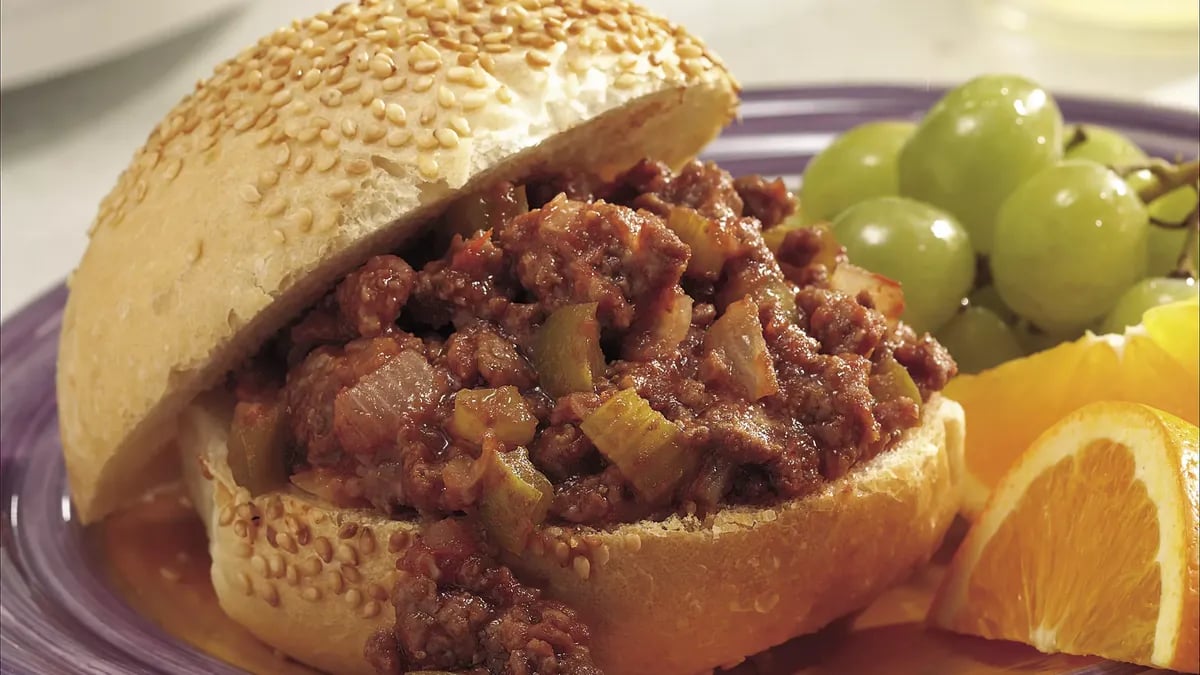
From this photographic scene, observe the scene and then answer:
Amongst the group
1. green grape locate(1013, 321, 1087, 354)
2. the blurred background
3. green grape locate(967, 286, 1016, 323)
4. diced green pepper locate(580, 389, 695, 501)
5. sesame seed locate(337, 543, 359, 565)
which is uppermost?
diced green pepper locate(580, 389, 695, 501)

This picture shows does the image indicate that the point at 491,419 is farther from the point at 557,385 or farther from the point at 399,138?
the point at 399,138

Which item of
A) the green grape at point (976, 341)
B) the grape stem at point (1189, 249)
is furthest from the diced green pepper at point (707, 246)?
the grape stem at point (1189, 249)

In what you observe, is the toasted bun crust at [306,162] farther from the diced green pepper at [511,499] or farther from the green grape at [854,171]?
the green grape at [854,171]

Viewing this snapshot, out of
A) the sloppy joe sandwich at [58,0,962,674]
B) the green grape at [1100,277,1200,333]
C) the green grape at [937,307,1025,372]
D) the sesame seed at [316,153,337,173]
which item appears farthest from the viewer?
the green grape at [937,307,1025,372]

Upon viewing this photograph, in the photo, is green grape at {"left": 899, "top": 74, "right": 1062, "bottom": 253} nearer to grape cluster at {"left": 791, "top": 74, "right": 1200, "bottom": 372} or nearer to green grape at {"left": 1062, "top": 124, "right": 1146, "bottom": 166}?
grape cluster at {"left": 791, "top": 74, "right": 1200, "bottom": 372}

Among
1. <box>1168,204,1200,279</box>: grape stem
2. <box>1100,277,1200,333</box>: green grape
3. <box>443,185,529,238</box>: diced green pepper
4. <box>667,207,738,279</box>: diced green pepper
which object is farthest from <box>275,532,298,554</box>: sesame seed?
<box>1168,204,1200,279</box>: grape stem

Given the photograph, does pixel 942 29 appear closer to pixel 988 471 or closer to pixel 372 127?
pixel 988 471

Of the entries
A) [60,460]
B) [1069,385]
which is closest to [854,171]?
[1069,385]
